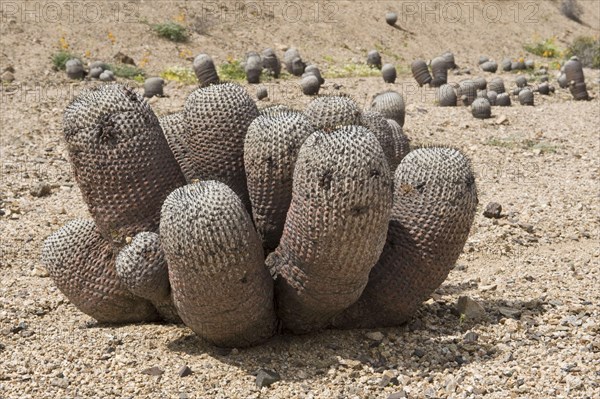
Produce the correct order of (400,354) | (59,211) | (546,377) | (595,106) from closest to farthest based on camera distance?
(546,377) < (400,354) < (59,211) < (595,106)

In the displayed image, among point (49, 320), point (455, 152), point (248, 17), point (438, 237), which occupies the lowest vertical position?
point (248, 17)

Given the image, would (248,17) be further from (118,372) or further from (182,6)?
(118,372)

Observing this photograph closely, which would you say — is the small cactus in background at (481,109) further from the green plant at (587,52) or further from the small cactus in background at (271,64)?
the green plant at (587,52)

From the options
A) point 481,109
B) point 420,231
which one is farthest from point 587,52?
point 420,231

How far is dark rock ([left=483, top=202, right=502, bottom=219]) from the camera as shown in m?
6.62

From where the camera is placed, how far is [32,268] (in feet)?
18.9

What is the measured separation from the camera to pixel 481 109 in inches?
415

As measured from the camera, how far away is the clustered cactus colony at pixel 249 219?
11.2ft

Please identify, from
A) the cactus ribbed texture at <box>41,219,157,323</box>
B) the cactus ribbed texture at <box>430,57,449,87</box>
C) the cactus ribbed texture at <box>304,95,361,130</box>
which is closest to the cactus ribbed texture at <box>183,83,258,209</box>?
the cactus ribbed texture at <box>304,95,361,130</box>

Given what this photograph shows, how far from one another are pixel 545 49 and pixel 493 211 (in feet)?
45.0

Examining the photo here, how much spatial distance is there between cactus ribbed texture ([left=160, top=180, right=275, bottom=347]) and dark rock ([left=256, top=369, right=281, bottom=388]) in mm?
255

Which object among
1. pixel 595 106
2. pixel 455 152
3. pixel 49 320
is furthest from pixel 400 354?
pixel 595 106

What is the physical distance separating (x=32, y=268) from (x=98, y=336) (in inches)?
75.8

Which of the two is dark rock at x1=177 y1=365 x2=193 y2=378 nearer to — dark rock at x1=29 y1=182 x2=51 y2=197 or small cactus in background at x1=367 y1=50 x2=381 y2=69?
dark rock at x1=29 y1=182 x2=51 y2=197
